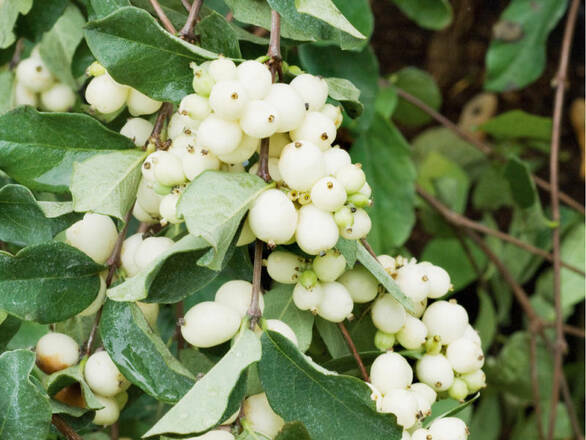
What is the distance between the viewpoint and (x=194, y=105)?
428mm

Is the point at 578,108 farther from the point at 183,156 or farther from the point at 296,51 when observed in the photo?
the point at 183,156

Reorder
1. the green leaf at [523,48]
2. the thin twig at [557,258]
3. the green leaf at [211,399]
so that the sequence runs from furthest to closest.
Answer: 1. the green leaf at [523,48]
2. the thin twig at [557,258]
3. the green leaf at [211,399]

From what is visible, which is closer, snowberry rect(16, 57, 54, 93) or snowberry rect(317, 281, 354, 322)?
snowberry rect(317, 281, 354, 322)

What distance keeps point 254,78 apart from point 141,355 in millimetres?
182

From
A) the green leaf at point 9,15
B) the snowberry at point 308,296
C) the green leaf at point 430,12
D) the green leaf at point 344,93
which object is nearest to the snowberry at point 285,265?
the snowberry at point 308,296

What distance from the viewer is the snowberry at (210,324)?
1.40 feet

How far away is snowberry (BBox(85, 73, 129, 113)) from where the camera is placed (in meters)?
0.48

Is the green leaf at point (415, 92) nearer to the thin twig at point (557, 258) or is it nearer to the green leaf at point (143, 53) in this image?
the thin twig at point (557, 258)

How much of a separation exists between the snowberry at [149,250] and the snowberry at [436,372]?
19 centimetres

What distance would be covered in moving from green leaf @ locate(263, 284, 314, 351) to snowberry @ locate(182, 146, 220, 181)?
0.34 ft

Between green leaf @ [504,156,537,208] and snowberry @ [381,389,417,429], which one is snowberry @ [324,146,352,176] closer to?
snowberry @ [381,389,417,429]

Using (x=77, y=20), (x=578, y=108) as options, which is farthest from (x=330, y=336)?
(x=578, y=108)

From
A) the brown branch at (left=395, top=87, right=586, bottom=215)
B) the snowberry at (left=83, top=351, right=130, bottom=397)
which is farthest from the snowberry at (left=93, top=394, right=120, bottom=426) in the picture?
the brown branch at (left=395, top=87, right=586, bottom=215)

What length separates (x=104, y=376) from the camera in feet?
1.57
